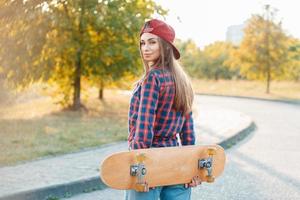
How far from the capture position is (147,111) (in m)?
2.95

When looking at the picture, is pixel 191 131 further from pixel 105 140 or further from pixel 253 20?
pixel 253 20

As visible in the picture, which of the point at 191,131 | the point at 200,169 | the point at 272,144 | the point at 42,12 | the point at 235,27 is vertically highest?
the point at 235,27

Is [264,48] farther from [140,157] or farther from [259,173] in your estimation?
[140,157]

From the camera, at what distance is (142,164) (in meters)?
2.88

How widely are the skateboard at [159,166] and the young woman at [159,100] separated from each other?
0.28 feet

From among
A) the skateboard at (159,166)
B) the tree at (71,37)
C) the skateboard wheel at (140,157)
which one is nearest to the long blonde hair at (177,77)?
the skateboard at (159,166)

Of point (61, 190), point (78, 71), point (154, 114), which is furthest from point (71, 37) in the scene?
point (154, 114)

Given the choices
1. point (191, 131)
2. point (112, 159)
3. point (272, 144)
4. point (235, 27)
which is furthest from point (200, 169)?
point (235, 27)

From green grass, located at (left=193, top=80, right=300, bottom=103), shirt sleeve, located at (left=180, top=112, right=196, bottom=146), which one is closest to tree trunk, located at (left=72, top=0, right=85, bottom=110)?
shirt sleeve, located at (left=180, top=112, right=196, bottom=146)

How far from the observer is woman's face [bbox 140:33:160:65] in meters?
3.13

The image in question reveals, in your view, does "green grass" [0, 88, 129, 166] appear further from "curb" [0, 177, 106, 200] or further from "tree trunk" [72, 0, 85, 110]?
"curb" [0, 177, 106, 200]

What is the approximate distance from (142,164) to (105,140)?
24.4 ft

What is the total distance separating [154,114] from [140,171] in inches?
13.5

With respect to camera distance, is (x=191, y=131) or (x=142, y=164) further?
(x=191, y=131)
